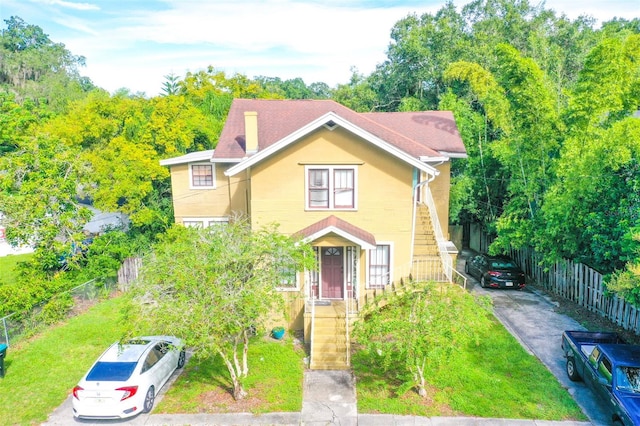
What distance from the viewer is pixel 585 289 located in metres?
18.1

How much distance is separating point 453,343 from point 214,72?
119ft

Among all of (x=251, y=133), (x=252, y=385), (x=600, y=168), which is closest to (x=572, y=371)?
(x=600, y=168)

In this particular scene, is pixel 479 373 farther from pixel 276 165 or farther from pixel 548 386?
pixel 276 165

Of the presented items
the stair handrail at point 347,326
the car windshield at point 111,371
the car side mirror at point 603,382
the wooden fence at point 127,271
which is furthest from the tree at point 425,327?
the wooden fence at point 127,271

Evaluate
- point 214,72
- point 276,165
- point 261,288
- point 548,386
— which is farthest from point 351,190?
point 214,72

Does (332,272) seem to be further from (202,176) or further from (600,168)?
(600,168)

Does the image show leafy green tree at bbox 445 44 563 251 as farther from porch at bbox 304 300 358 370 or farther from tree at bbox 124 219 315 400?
tree at bbox 124 219 315 400

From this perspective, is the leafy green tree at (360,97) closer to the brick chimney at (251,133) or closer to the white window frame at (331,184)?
the brick chimney at (251,133)

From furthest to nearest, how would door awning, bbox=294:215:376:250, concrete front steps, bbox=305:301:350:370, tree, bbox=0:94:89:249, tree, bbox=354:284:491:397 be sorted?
tree, bbox=0:94:89:249
door awning, bbox=294:215:376:250
concrete front steps, bbox=305:301:350:370
tree, bbox=354:284:491:397

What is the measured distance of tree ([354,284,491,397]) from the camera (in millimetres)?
11258

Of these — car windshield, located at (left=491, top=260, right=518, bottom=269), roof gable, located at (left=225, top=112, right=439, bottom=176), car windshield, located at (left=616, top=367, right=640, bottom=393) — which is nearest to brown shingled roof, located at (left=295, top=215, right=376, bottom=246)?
roof gable, located at (left=225, top=112, right=439, bottom=176)

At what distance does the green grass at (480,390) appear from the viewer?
1173 centimetres

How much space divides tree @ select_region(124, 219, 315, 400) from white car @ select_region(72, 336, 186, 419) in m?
0.80

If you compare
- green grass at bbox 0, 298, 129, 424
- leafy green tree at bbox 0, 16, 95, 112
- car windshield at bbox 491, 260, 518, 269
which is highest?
leafy green tree at bbox 0, 16, 95, 112
